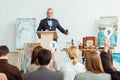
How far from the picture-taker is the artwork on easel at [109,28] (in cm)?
859

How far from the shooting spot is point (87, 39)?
8086 mm

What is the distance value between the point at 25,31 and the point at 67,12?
4.60 feet

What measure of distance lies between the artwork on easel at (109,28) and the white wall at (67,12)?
202mm

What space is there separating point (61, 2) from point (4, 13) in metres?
1.81

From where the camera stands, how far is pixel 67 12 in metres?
9.15

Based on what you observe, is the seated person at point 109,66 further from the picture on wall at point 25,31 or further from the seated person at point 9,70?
the picture on wall at point 25,31

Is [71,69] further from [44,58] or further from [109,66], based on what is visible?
[44,58]

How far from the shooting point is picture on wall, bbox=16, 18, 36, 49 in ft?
29.6

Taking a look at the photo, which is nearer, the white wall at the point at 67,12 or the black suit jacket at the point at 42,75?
the black suit jacket at the point at 42,75

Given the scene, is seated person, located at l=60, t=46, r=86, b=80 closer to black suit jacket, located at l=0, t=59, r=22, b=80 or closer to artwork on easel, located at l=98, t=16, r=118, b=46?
black suit jacket, located at l=0, t=59, r=22, b=80

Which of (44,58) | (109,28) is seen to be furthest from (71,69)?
(109,28)

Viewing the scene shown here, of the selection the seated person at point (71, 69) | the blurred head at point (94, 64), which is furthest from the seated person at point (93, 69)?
the seated person at point (71, 69)

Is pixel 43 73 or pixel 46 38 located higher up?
pixel 46 38

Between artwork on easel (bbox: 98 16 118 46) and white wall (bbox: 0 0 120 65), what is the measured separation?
0.66 feet
